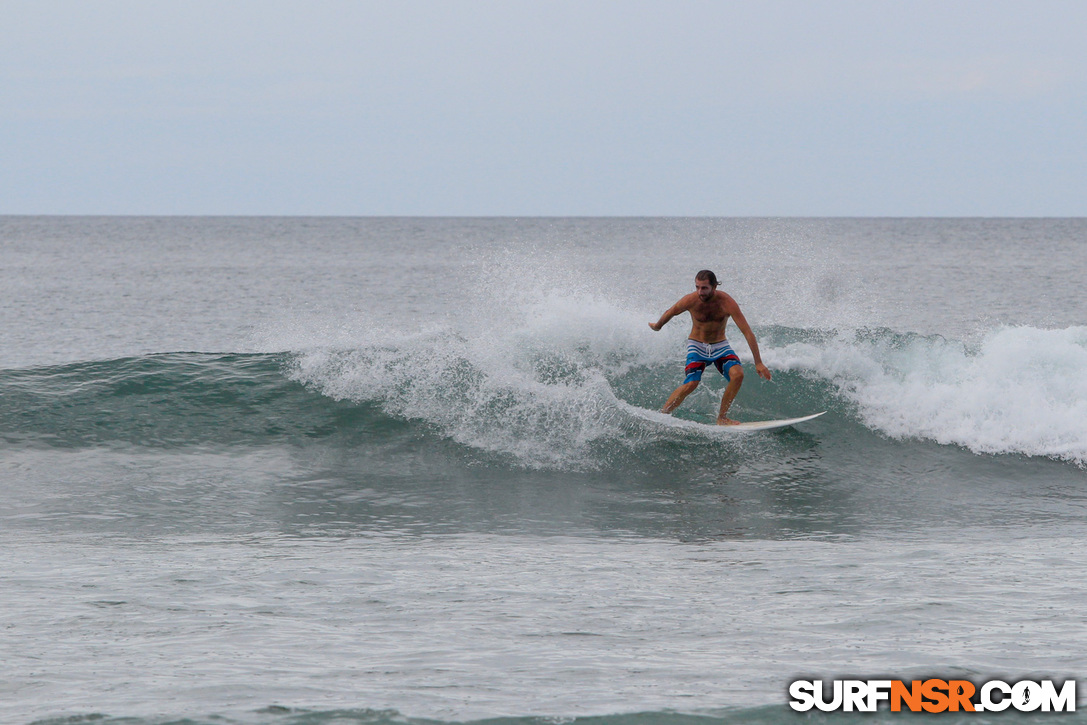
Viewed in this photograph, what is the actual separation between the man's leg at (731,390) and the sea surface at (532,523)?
0.32 m

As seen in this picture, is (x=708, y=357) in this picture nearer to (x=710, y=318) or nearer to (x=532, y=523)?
(x=710, y=318)

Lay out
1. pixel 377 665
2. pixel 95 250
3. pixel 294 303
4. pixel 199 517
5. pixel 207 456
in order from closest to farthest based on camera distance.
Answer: pixel 377 665
pixel 199 517
pixel 207 456
pixel 294 303
pixel 95 250

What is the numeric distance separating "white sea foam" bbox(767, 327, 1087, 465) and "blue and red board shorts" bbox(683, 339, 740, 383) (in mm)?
2283

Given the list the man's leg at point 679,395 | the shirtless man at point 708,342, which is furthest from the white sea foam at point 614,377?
the shirtless man at point 708,342

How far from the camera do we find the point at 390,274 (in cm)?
4888

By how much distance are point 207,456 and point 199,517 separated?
232cm

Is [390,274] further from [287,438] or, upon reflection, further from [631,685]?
[631,685]

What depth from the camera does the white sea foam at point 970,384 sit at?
11.1 m

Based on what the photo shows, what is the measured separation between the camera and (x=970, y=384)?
1193cm

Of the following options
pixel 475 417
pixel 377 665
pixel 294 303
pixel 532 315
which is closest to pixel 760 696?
pixel 377 665
